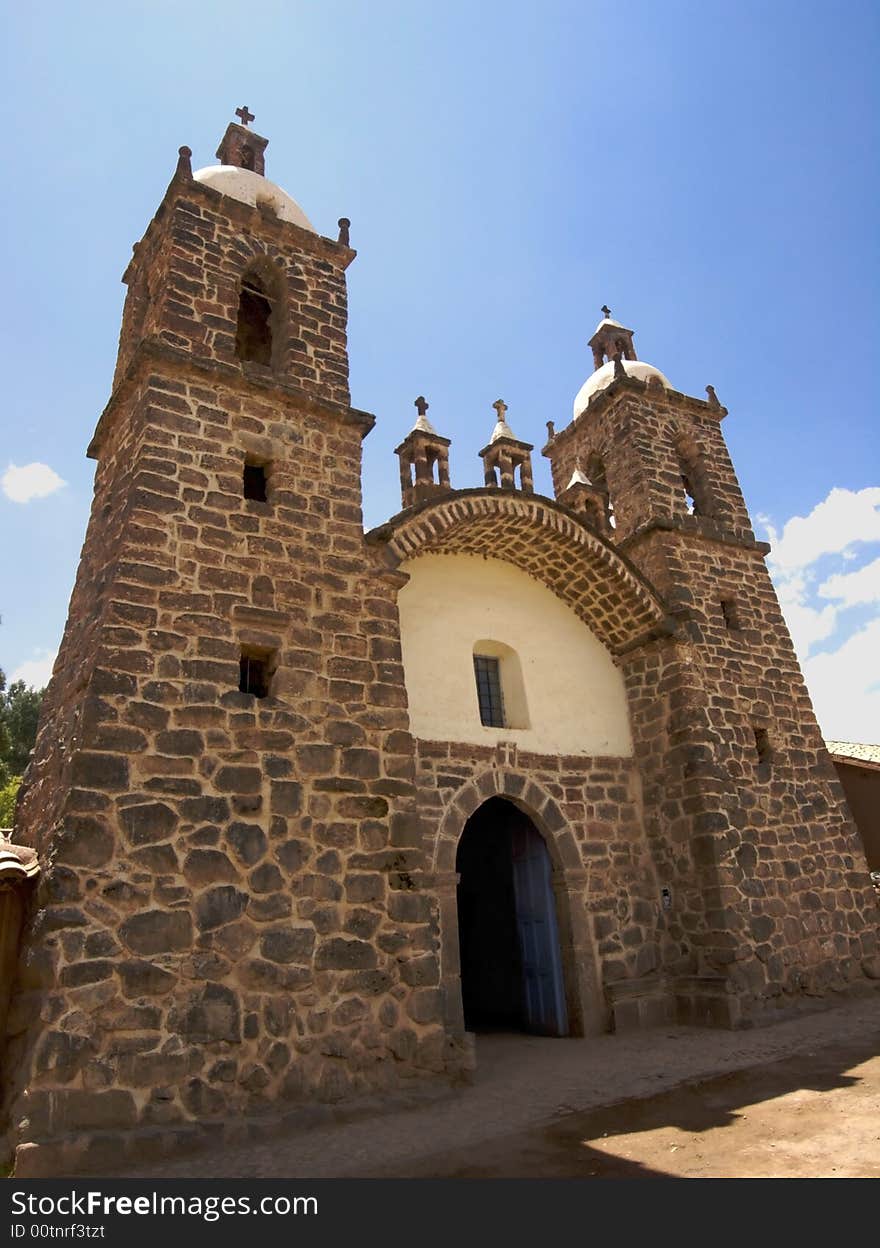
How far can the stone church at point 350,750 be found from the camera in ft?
19.0

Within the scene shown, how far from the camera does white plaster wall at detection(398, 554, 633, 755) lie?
9570 mm

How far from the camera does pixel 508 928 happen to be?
11500mm

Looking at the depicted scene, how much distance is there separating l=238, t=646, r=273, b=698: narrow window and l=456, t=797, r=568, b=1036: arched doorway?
440 centimetres

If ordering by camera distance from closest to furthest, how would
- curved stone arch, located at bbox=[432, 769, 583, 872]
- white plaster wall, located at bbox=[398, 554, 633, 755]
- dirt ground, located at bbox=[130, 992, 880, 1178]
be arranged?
dirt ground, located at bbox=[130, 992, 880, 1178] < curved stone arch, located at bbox=[432, 769, 583, 872] < white plaster wall, located at bbox=[398, 554, 633, 755]

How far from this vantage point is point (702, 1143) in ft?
16.8

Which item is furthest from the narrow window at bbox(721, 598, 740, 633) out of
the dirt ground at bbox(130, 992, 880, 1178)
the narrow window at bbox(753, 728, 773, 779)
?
the dirt ground at bbox(130, 992, 880, 1178)

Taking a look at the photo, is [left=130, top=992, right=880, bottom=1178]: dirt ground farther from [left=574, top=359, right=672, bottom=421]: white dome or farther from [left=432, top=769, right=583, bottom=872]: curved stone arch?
[left=574, top=359, right=672, bottom=421]: white dome

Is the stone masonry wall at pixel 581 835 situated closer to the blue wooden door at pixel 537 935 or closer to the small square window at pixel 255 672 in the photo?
the blue wooden door at pixel 537 935

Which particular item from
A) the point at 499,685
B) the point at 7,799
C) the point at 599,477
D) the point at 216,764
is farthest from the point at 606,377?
the point at 7,799

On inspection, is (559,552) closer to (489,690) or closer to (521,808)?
(489,690)

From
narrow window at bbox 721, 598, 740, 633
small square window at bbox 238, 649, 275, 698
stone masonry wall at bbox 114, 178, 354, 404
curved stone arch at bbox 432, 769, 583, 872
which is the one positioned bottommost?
curved stone arch at bbox 432, 769, 583, 872

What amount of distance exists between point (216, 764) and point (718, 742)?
685 centimetres

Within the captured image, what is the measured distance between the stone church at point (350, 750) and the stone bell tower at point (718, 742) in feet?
0.16

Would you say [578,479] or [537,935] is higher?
[578,479]
